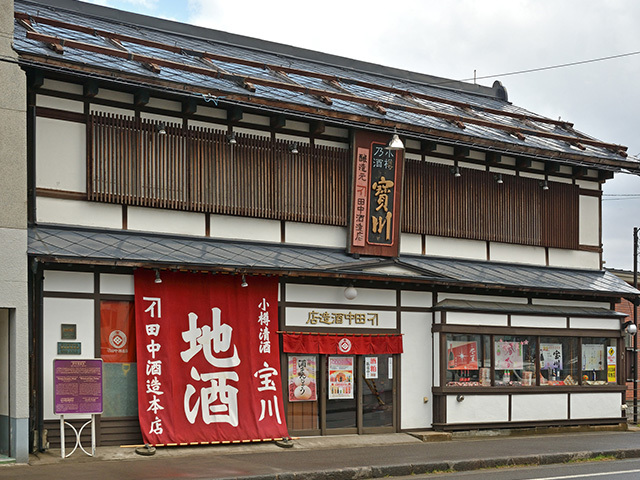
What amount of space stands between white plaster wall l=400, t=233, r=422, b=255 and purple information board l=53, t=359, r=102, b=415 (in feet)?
26.5

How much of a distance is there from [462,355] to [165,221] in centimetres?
751

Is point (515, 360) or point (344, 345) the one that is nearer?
point (344, 345)

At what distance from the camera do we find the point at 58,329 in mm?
15312

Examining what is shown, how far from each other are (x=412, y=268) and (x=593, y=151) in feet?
25.0

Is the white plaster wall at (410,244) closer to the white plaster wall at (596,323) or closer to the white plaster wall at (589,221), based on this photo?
the white plaster wall at (596,323)

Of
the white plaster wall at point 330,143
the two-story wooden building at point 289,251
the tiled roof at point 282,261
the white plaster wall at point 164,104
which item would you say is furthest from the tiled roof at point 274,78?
the tiled roof at point 282,261

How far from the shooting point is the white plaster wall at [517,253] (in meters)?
22.0

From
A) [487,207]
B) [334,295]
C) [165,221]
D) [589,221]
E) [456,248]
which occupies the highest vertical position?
[487,207]

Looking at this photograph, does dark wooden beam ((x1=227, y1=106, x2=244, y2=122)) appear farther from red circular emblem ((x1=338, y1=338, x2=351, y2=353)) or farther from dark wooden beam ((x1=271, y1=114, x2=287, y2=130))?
red circular emblem ((x1=338, y1=338, x2=351, y2=353))

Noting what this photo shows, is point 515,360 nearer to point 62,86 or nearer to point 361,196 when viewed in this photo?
point 361,196

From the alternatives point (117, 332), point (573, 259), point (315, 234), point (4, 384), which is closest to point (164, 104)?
point (315, 234)

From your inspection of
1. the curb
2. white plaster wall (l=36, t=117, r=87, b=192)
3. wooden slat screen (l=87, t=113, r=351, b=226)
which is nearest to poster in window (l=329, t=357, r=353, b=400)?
wooden slat screen (l=87, t=113, r=351, b=226)

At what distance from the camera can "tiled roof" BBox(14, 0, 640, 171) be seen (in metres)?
16.5

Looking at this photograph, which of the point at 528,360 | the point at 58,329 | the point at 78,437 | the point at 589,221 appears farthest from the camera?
the point at 589,221
